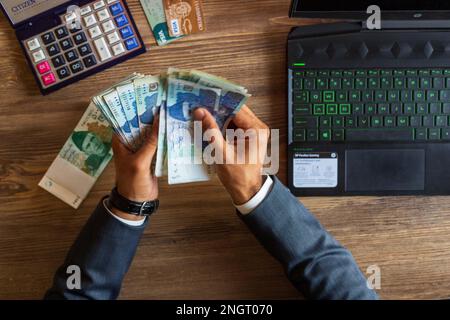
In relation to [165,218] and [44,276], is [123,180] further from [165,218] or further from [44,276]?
[44,276]

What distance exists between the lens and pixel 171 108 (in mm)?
855

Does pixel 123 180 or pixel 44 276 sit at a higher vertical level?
pixel 123 180

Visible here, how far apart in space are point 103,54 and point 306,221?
1.63ft

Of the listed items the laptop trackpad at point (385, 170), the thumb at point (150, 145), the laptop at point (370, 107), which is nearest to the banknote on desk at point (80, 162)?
the thumb at point (150, 145)

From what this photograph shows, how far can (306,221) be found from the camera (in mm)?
905

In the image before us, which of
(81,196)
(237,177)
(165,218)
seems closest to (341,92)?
(237,177)

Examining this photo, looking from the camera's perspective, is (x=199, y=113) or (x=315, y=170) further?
(x=315, y=170)

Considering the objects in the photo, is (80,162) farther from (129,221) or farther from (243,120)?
(243,120)

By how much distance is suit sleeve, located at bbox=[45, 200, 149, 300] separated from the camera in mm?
887

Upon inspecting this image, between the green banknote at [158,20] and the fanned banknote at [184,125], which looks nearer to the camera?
the fanned banknote at [184,125]

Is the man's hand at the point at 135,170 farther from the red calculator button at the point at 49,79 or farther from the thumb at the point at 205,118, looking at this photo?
the red calculator button at the point at 49,79

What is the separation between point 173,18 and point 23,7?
282 mm

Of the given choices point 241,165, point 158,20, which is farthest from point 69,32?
point 241,165

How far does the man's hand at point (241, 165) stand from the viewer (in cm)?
85
